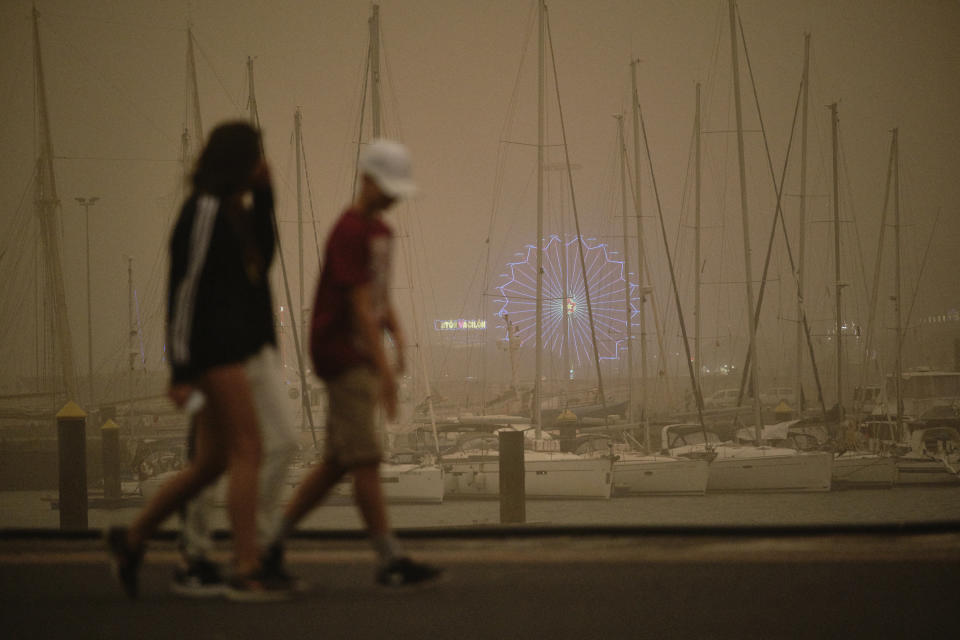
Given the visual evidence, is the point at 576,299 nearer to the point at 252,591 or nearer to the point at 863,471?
the point at 863,471

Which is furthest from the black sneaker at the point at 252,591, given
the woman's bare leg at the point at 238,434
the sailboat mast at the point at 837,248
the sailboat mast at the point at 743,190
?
the sailboat mast at the point at 837,248

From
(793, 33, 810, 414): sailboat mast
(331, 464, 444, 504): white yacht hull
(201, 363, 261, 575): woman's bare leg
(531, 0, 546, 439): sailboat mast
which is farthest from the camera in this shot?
(793, 33, 810, 414): sailboat mast

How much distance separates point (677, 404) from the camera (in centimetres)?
3956

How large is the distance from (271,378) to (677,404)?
121ft

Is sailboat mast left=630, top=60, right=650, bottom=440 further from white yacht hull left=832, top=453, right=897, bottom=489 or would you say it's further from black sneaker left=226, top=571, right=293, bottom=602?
black sneaker left=226, top=571, right=293, bottom=602

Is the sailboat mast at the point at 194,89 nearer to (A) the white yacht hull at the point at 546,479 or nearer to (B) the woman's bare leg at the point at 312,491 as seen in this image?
(A) the white yacht hull at the point at 546,479

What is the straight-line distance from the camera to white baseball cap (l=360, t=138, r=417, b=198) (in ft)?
11.5

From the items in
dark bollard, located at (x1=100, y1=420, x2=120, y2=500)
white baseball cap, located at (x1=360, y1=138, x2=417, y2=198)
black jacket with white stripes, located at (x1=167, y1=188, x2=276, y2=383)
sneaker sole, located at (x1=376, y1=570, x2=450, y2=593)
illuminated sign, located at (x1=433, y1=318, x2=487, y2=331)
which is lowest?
dark bollard, located at (x1=100, y1=420, x2=120, y2=500)

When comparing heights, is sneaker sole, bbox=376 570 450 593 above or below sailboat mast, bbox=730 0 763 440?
below

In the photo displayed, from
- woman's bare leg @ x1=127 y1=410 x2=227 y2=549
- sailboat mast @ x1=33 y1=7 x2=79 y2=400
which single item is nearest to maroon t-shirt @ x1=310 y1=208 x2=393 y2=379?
woman's bare leg @ x1=127 y1=410 x2=227 y2=549

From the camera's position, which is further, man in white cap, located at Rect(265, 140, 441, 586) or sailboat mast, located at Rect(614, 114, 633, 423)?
sailboat mast, located at Rect(614, 114, 633, 423)

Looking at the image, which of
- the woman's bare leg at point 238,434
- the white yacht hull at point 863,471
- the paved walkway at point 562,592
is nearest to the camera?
the paved walkway at point 562,592

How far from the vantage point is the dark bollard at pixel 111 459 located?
2359 centimetres

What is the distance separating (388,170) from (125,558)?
155cm
